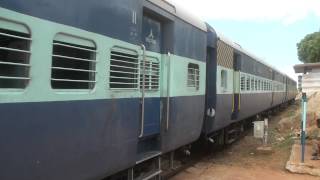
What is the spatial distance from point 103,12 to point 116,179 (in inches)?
87.2

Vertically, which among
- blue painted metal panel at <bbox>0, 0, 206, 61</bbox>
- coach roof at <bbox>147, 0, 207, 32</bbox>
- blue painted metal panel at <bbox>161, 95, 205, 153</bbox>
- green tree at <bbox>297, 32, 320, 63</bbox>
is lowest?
blue painted metal panel at <bbox>161, 95, 205, 153</bbox>

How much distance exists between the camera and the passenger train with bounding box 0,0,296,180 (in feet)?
11.7

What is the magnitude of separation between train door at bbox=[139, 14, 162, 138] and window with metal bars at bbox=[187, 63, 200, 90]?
1.32m

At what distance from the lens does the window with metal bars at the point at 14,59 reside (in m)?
3.49

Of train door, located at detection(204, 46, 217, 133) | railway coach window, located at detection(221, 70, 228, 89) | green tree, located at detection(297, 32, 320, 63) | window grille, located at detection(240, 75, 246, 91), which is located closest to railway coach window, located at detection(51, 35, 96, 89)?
train door, located at detection(204, 46, 217, 133)

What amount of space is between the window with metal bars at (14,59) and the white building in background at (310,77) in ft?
62.6

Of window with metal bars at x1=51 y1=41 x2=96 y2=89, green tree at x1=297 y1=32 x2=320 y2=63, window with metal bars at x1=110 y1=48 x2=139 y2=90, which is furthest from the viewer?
green tree at x1=297 y1=32 x2=320 y2=63

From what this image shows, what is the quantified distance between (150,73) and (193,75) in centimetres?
205

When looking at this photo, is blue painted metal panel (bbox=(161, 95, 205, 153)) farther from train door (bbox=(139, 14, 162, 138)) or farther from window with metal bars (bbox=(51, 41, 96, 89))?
window with metal bars (bbox=(51, 41, 96, 89))

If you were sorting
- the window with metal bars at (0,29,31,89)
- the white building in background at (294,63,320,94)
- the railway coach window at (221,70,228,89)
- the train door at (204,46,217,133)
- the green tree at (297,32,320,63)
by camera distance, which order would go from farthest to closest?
the green tree at (297,32,320,63) < the white building in background at (294,63,320,94) < the railway coach window at (221,70,228,89) < the train door at (204,46,217,133) < the window with metal bars at (0,29,31,89)

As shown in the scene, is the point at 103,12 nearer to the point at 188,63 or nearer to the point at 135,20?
the point at 135,20

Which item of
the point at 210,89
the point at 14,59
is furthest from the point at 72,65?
the point at 210,89

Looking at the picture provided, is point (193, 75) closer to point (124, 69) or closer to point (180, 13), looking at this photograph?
point (180, 13)

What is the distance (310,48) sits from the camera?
56156 mm
